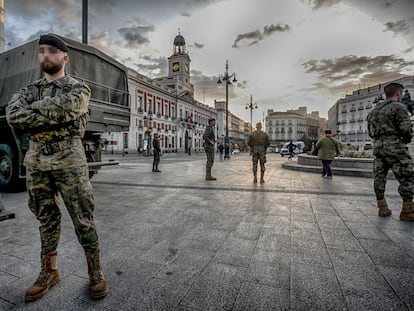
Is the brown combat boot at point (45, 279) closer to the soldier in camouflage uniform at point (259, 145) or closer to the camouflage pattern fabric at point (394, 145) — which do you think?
the camouflage pattern fabric at point (394, 145)

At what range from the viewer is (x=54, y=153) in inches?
68.9

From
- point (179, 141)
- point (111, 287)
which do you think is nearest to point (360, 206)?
point (111, 287)

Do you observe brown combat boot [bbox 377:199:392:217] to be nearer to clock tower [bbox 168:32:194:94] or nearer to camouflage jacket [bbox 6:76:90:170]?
camouflage jacket [bbox 6:76:90:170]

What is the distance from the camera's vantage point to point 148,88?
146 ft

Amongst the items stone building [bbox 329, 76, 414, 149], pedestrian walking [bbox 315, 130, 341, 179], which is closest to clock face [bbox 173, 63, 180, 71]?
stone building [bbox 329, 76, 414, 149]

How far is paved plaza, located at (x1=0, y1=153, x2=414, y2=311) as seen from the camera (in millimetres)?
1711

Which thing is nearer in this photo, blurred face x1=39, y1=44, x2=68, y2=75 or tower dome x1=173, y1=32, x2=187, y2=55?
blurred face x1=39, y1=44, x2=68, y2=75

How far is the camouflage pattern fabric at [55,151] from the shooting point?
1687 mm

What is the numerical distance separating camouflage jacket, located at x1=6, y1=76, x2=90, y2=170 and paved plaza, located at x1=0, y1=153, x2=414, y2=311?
3.46 feet

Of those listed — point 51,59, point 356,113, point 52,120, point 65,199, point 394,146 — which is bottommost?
point 65,199

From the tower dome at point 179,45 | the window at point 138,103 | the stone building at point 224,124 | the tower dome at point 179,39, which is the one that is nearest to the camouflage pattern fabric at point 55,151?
the window at point 138,103

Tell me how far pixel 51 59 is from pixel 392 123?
4.52 meters

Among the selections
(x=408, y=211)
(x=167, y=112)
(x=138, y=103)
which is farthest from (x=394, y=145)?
(x=167, y=112)

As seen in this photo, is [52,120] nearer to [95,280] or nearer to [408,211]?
[95,280]
